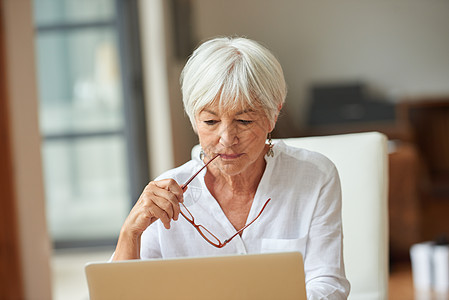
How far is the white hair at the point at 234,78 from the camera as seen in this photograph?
103 cm

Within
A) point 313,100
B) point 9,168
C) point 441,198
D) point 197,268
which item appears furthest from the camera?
point 313,100

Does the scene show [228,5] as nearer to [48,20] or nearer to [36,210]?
[48,20]

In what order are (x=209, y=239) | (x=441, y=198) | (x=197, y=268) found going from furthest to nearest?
(x=441, y=198) → (x=209, y=239) → (x=197, y=268)

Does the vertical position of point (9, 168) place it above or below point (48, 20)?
below

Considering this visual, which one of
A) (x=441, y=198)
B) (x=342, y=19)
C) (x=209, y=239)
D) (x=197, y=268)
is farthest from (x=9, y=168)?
(x=342, y=19)

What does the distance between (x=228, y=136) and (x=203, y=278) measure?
307 millimetres

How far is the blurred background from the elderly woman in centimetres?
15

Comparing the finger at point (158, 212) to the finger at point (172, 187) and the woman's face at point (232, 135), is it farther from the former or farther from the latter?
the woman's face at point (232, 135)

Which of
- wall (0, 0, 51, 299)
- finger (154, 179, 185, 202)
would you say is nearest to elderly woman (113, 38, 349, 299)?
finger (154, 179, 185, 202)

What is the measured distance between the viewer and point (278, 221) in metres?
1.12

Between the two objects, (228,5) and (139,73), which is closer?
(139,73)

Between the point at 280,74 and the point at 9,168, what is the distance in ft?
6.18

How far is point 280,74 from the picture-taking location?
1056 mm

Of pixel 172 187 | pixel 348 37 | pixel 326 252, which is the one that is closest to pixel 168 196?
pixel 172 187
